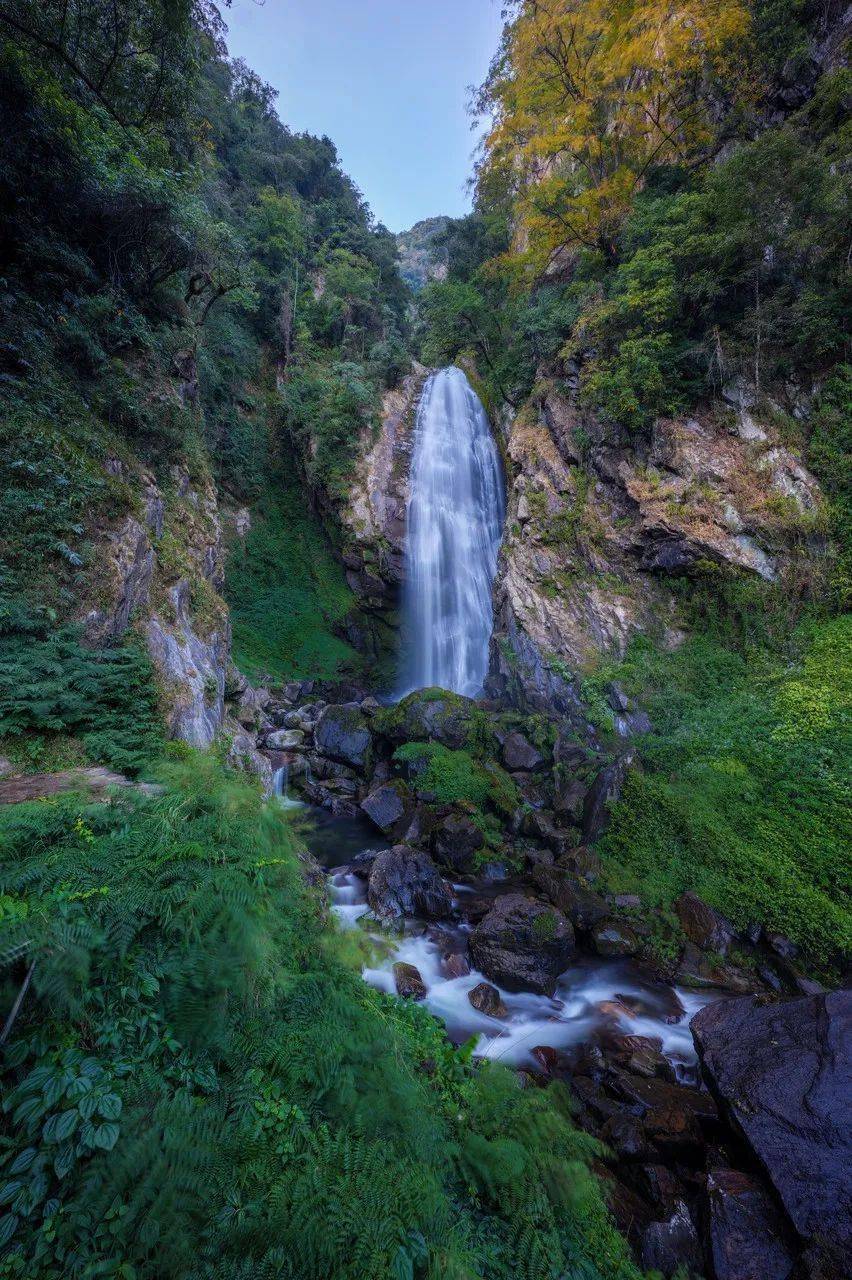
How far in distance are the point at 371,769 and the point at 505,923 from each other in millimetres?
5700

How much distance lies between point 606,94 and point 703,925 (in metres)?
22.3

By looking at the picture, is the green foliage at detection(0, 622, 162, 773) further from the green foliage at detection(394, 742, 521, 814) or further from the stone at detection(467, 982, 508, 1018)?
the green foliage at detection(394, 742, 521, 814)

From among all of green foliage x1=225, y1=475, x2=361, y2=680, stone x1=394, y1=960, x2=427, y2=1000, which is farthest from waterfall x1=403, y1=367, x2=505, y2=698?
stone x1=394, y1=960, x2=427, y2=1000

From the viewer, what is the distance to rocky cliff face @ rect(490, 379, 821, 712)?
10633mm

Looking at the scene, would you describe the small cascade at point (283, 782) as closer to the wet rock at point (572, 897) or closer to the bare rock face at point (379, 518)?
the wet rock at point (572, 897)

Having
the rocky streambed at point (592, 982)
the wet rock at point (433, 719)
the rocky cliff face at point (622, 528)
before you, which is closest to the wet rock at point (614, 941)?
the rocky streambed at point (592, 982)

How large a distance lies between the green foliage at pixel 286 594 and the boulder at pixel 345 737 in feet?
16.2

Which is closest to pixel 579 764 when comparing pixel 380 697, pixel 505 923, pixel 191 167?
pixel 505 923

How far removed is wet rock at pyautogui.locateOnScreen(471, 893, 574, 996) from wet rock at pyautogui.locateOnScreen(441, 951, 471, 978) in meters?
0.17

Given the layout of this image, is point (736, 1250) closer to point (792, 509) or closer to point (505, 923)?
point (505, 923)

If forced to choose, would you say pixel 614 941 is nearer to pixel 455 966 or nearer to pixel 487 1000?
pixel 487 1000

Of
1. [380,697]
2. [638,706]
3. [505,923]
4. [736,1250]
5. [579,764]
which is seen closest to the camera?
[736,1250]

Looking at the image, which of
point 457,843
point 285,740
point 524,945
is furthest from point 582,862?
point 285,740

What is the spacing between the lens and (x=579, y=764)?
10.0 metres
